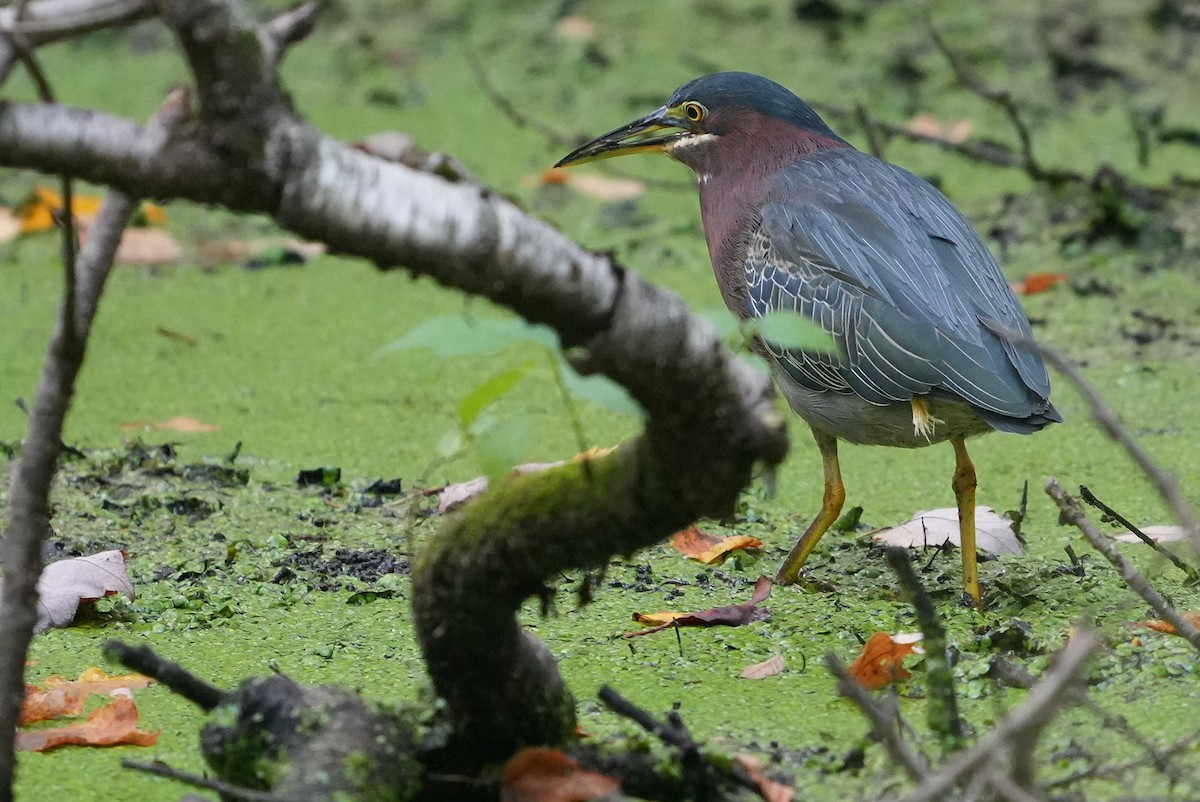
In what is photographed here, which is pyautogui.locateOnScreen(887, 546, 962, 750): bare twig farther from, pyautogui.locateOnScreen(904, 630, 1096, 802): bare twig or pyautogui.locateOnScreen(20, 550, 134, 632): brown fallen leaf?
pyautogui.locateOnScreen(20, 550, 134, 632): brown fallen leaf

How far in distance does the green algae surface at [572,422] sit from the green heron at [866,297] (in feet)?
0.92

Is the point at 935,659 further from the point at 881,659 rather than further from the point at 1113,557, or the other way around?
the point at 881,659

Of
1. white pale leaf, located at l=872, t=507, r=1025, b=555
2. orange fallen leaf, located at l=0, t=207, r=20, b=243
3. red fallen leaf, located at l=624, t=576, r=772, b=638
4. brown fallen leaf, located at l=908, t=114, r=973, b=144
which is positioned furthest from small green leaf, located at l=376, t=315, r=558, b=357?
brown fallen leaf, located at l=908, t=114, r=973, b=144

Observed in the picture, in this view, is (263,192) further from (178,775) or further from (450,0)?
A: (450,0)

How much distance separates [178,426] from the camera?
11.8 feet

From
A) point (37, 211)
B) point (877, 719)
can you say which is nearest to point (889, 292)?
point (877, 719)

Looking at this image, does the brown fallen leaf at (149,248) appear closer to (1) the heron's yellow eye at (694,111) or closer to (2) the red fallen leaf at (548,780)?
(1) the heron's yellow eye at (694,111)

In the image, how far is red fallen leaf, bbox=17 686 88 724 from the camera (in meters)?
2.00

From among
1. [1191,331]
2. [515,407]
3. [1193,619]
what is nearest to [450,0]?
[515,407]

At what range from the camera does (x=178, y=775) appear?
152 centimetres

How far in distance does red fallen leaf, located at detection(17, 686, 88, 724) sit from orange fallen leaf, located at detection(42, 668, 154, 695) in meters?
0.04

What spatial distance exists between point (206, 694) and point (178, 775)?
0.14 m

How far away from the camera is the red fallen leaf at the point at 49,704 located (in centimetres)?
200

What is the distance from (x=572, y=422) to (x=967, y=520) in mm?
815
